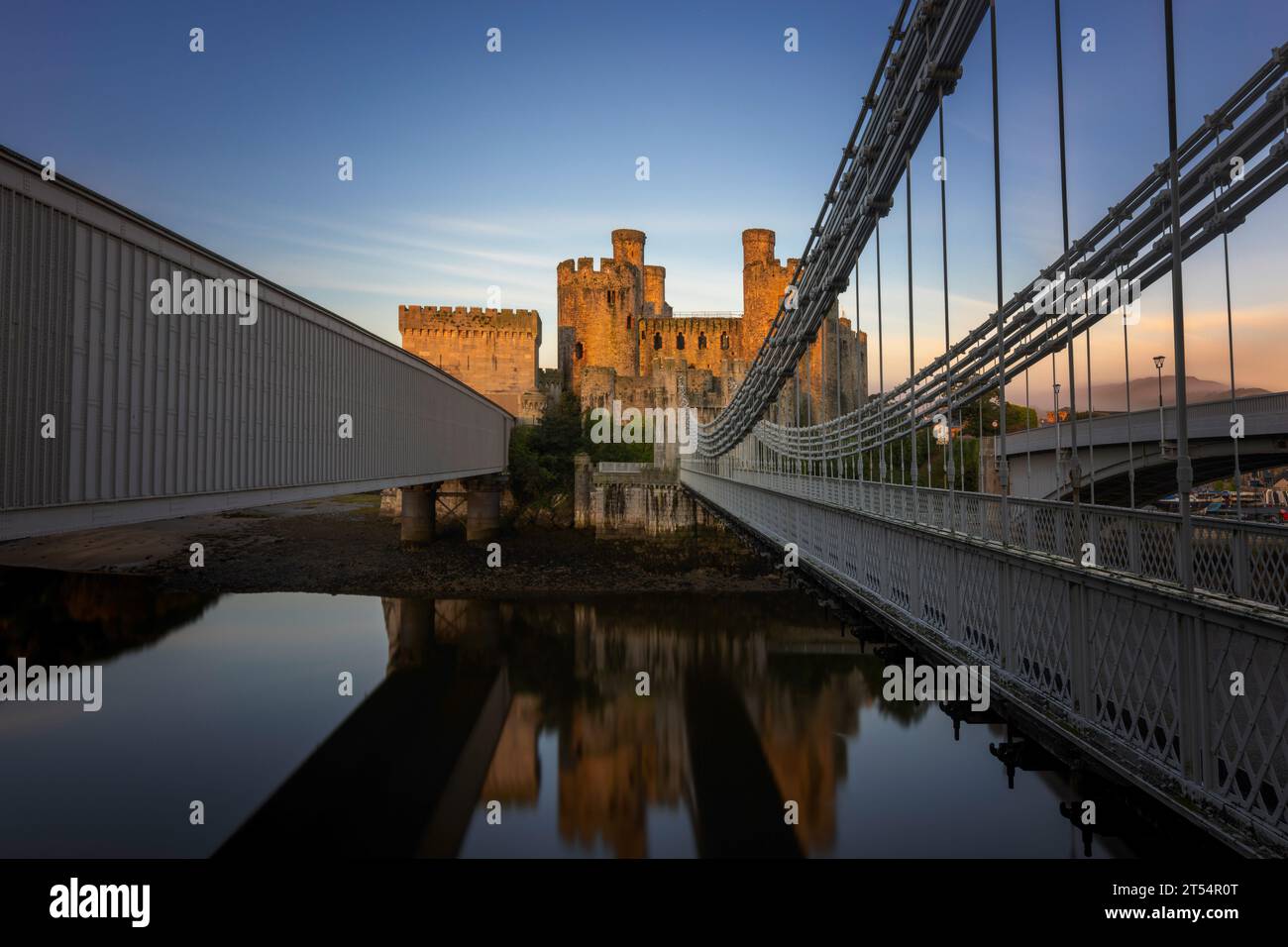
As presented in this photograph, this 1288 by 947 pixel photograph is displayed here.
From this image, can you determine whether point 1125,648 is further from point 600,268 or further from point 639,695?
point 600,268

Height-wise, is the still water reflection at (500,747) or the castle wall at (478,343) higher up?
the castle wall at (478,343)

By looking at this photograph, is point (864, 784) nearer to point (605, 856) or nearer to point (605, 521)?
point (605, 856)

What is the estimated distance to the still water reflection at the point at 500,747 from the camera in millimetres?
10367

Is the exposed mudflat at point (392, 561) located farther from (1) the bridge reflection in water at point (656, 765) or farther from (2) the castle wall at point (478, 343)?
(2) the castle wall at point (478, 343)

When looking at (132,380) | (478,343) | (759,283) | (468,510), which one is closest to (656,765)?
(132,380)

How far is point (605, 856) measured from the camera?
1058 cm

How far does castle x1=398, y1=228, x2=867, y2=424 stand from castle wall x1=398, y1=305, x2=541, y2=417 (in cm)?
5

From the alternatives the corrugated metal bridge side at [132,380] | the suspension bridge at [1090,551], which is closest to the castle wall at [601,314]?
the corrugated metal bridge side at [132,380]

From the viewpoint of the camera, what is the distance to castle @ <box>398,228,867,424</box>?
1590 inches

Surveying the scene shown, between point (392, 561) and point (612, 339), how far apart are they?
77.5ft

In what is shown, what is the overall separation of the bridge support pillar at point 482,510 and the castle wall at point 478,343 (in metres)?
13.2

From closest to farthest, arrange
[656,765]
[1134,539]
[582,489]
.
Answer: [1134,539]
[656,765]
[582,489]

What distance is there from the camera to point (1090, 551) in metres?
3.65

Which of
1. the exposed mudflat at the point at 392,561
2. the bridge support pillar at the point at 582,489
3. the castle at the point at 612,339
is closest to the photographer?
the exposed mudflat at the point at 392,561
